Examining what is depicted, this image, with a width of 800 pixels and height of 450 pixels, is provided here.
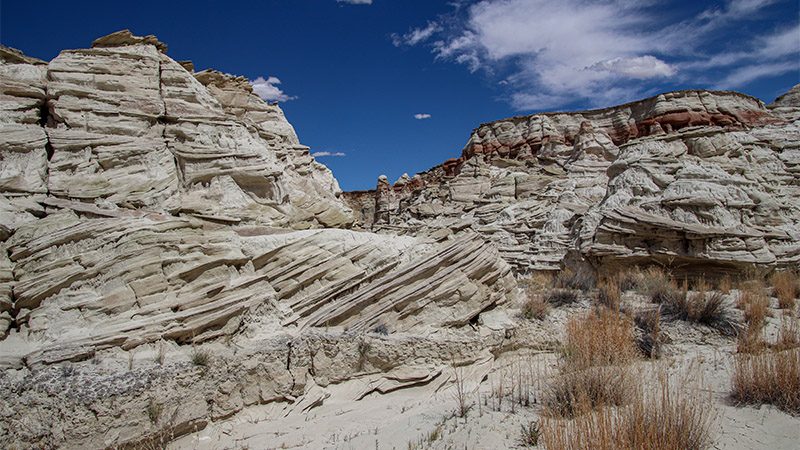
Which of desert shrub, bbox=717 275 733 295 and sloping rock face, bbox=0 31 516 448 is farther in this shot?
desert shrub, bbox=717 275 733 295

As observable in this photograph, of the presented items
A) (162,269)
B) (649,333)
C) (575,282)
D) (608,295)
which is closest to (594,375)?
(649,333)

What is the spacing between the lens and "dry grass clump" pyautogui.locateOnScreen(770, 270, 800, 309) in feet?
28.7

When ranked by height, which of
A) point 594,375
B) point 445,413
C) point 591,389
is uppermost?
point 594,375

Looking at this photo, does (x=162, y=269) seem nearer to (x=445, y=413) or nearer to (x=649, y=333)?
(x=445, y=413)

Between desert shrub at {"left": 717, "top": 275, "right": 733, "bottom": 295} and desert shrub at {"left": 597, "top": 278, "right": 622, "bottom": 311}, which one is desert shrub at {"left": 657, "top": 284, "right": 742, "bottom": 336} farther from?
desert shrub at {"left": 717, "top": 275, "right": 733, "bottom": 295}

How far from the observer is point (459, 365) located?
7957 millimetres

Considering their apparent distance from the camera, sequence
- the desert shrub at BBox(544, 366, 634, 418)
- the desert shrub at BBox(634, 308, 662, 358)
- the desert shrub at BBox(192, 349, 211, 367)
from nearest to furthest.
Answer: the desert shrub at BBox(544, 366, 634, 418) → the desert shrub at BBox(192, 349, 211, 367) → the desert shrub at BBox(634, 308, 662, 358)

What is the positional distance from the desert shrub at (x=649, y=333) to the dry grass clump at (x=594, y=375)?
4.45ft

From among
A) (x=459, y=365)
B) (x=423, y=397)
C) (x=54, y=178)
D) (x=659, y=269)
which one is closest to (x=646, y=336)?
(x=459, y=365)

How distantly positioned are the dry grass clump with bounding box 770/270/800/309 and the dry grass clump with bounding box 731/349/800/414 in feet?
19.2

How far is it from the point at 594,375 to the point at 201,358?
546 centimetres

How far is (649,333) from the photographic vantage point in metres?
7.73

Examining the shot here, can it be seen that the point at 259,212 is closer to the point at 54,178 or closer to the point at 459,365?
the point at 54,178

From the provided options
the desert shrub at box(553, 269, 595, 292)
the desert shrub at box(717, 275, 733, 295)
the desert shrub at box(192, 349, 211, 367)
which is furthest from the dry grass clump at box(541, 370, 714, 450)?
the desert shrub at box(717, 275, 733, 295)
